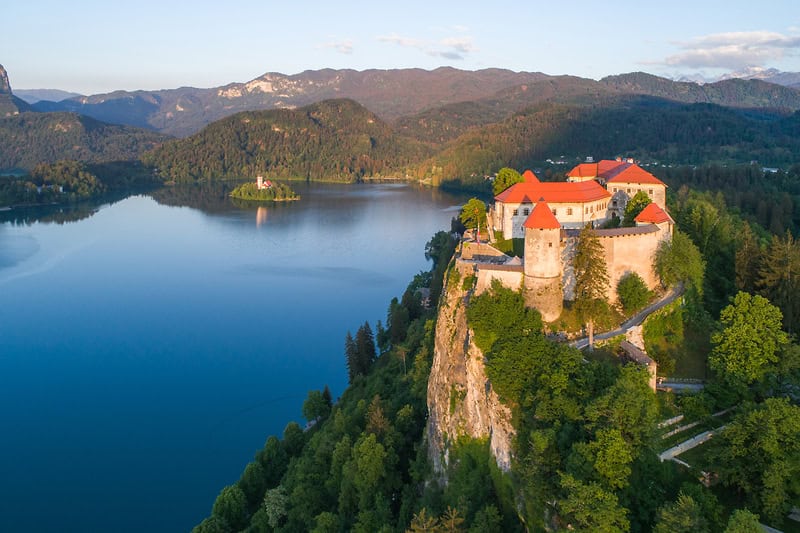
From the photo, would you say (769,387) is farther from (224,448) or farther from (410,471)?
(224,448)

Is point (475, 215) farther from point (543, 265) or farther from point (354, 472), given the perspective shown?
point (354, 472)

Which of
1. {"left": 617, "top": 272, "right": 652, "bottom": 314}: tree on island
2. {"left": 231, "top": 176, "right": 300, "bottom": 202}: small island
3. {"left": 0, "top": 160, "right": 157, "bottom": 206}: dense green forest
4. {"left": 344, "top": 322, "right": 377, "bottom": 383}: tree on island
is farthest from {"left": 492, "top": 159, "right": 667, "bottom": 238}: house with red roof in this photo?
{"left": 0, "top": 160, "right": 157, "bottom": 206}: dense green forest

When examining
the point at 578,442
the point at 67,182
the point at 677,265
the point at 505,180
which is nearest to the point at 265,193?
the point at 67,182

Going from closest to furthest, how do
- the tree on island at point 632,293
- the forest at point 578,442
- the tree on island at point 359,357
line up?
the forest at point 578,442 → the tree on island at point 632,293 → the tree on island at point 359,357

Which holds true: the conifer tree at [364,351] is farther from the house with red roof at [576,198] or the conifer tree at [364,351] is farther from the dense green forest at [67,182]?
the dense green forest at [67,182]

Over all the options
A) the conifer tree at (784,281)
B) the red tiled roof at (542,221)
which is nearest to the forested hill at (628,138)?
the conifer tree at (784,281)

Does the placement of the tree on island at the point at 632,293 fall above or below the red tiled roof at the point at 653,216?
below

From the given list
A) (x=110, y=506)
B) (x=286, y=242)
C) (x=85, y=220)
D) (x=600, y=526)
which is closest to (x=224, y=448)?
(x=110, y=506)

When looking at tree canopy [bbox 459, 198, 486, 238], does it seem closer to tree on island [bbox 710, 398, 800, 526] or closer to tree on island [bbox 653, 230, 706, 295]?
tree on island [bbox 653, 230, 706, 295]
